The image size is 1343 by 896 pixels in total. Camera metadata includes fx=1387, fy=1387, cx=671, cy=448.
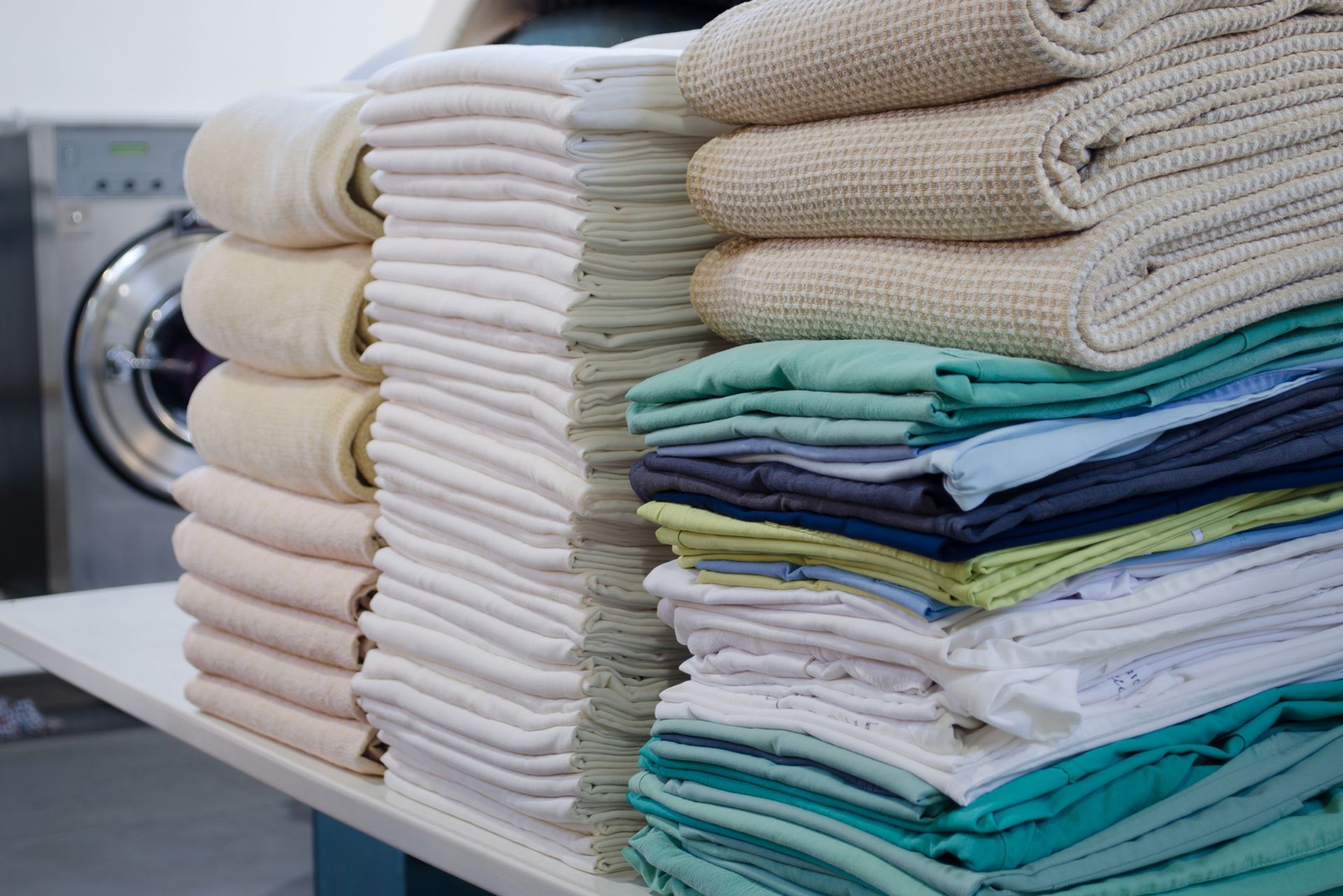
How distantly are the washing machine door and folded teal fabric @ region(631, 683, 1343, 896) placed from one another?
8.18 feet

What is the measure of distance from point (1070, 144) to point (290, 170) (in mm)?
792

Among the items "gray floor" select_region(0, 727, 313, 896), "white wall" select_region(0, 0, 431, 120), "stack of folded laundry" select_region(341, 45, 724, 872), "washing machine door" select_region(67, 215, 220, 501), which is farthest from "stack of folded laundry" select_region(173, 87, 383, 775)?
"white wall" select_region(0, 0, 431, 120)

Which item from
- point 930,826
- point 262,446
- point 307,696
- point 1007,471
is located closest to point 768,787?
point 930,826

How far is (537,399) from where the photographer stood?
3.42 ft

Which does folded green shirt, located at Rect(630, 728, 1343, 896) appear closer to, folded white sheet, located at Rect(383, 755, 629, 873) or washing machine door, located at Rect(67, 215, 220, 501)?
folded white sheet, located at Rect(383, 755, 629, 873)

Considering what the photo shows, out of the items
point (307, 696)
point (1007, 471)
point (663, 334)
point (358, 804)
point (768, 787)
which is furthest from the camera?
point (307, 696)

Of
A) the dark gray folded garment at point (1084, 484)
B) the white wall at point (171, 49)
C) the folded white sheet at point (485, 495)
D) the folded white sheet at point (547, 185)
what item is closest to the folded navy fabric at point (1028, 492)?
the dark gray folded garment at point (1084, 484)

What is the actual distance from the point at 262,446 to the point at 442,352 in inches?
12.3

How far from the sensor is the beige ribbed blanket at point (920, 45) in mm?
726

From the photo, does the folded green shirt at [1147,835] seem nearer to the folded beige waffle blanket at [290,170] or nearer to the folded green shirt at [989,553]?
the folded green shirt at [989,553]

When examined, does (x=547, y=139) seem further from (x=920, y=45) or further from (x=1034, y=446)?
(x=1034, y=446)

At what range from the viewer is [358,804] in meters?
1.19

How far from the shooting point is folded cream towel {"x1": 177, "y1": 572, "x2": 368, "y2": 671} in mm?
1271

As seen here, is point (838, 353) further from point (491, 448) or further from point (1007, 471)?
point (491, 448)
